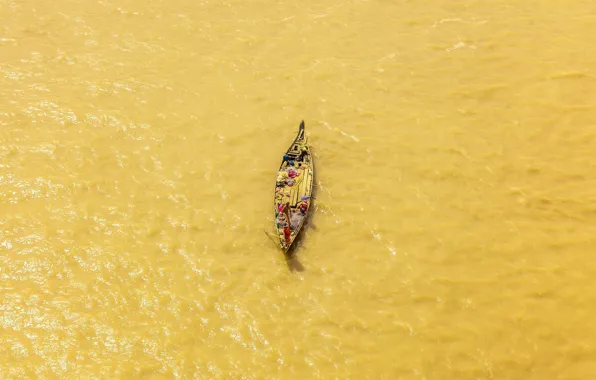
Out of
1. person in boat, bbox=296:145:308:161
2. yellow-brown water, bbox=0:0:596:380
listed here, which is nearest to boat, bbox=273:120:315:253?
person in boat, bbox=296:145:308:161

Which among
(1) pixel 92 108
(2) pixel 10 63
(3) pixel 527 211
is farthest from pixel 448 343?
(2) pixel 10 63

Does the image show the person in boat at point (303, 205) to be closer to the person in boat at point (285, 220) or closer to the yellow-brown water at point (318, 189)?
the person in boat at point (285, 220)

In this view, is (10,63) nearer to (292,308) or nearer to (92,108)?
(92,108)

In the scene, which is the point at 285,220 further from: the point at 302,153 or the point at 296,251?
the point at 302,153

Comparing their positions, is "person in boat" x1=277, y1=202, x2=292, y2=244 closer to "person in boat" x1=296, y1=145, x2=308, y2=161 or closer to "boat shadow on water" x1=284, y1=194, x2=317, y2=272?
"boat shadow on water" x1=284, y1=194, x2=317, y2=272

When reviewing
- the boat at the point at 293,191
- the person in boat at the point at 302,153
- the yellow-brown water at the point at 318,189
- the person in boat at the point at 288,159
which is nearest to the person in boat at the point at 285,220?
the boat at the point at 293,191

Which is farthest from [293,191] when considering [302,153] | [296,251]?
[296,251]
